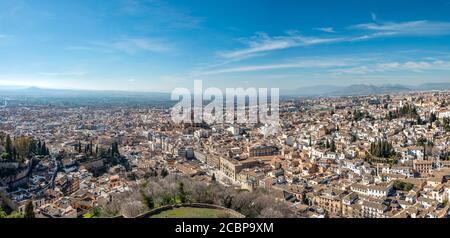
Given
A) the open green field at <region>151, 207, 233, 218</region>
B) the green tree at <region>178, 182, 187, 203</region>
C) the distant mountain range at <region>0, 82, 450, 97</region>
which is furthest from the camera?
the distant mountain range at <region>0, 82, 450, 97</region>

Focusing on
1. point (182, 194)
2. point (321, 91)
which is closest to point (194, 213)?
point (182, 194)

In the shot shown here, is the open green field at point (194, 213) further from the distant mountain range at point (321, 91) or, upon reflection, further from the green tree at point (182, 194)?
the distant mountain range at point (321, 91)

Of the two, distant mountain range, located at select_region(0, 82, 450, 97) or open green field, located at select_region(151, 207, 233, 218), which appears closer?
open green field, located at select_region(151, 207, 233, 218)

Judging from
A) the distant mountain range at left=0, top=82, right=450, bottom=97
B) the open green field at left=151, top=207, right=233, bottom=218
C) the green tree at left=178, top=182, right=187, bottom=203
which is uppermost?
the distant mountain range at left=0, top=82, right=450, bottom=97

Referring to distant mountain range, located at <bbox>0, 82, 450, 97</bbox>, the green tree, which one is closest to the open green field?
the green tree

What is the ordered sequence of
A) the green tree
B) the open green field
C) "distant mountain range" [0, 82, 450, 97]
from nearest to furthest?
1. the open green field
2. the green tree
3. "distant mountain range" [0, 82, 450, 97]

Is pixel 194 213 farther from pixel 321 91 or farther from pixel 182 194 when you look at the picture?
pixel 321 91

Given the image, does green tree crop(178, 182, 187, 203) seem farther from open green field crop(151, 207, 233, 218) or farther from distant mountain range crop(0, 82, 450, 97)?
distant mountain range crop(0, 82, 450, 97)

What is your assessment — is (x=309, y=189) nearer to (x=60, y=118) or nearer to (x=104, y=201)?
(x=104, y=201)

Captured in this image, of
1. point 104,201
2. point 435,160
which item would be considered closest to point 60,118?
point 104,201

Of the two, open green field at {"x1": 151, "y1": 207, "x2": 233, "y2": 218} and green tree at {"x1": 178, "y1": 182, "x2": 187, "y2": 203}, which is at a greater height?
open green field at {"x1": 151, "y1": 207, "x2": 233, "y2": 218}
